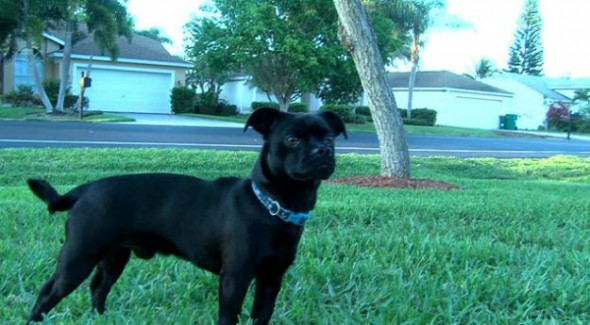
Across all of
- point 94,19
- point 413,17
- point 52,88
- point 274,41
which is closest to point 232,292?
point 94,19

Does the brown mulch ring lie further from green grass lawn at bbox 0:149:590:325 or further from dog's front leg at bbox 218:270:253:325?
dog's front leg at bbox 218:270:253:325

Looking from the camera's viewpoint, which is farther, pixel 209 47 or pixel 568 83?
pixel 568 83

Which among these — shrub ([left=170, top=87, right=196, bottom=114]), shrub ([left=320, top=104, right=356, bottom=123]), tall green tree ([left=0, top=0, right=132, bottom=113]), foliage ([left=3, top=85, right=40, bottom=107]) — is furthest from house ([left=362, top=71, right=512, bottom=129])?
foliage ([left=3, top=85, right=40, bottom=107])

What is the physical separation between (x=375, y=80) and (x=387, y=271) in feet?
22.4

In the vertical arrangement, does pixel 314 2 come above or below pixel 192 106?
above

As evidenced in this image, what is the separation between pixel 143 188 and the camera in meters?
3.28

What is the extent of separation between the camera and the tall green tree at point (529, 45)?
84.5 metres

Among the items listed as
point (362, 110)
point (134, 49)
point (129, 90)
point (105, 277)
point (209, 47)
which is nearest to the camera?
point (105, 277)

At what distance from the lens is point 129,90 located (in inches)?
1491

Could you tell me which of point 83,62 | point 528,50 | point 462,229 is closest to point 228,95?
point 83,62

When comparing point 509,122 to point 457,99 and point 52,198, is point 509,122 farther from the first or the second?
point 52,198

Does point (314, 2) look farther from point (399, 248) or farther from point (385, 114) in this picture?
point (399, 248)

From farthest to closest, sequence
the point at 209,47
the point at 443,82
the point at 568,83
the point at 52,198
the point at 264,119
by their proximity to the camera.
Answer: the point at 568,83 → the point at 443,82 → the point at 209,47 → the point at 52,198 → the point at 264,119

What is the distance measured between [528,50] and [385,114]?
8146cm
